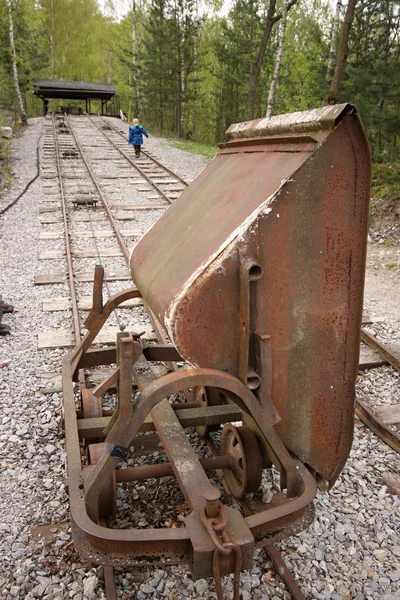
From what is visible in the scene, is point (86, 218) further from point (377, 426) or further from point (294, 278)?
point (294, 278)

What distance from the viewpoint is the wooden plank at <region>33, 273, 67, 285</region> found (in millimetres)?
7375

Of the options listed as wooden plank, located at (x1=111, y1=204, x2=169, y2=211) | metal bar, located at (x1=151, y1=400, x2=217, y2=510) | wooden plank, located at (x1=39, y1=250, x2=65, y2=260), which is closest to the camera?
metal bar, located at (x1=151, y1=400, x2=217, y2=510)

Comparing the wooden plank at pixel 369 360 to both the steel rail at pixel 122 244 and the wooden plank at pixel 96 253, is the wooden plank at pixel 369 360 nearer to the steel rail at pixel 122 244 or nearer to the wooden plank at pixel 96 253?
the steel rail at pixel 122 244

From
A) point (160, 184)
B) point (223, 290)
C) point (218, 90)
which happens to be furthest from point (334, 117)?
point (218, 90)

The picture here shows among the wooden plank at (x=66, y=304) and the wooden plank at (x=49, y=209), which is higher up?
the wooden plank at (x=49, y=209)

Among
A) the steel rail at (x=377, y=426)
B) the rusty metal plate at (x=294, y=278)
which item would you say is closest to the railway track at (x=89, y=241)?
the rusty metal plate at (x=294, y=278)

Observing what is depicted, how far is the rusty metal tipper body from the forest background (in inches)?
304

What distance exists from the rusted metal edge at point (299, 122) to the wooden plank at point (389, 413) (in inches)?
103

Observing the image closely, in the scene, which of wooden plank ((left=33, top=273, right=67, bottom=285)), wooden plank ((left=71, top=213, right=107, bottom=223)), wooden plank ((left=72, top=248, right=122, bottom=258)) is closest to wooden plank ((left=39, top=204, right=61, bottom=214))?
wooden plank ((left=71, top=213, right=107, bottom=223))

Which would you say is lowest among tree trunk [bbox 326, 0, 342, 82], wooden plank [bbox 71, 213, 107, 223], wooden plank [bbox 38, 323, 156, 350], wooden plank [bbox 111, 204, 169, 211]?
wooden plank [bbox 38, 323, 156, 350]

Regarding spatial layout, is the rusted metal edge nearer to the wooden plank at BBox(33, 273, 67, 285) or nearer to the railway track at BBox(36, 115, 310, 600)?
the railway track at BBox(36, 115, 310, 600)

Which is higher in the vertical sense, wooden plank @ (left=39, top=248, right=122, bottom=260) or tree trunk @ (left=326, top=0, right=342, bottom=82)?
tree trunk @ (left=326, top=0, right=342, bottom=82)

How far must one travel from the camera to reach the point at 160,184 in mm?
14711

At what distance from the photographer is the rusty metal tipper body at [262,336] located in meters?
2.31
